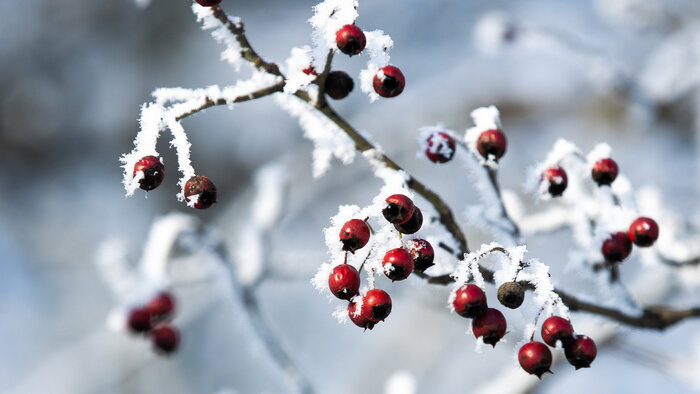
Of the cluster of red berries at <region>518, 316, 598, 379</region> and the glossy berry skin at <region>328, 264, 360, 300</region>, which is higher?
the glossy berry skin at <region>328, 264, 360, 300</region>

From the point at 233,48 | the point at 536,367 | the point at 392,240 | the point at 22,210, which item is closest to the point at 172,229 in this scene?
the point at 233,48

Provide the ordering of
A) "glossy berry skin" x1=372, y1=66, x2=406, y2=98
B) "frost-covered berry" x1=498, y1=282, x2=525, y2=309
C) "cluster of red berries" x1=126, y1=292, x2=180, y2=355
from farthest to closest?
"cluster of red berries" x1=126, y1=292, x2=180, y2=355 → "glossy berry skin" x1=372, y1=66, x2=406, y2=98 → "frost-covered berry" x1=498, y1=282, x2=525, y2=309

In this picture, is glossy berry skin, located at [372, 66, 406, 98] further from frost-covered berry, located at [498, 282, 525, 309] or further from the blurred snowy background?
the blurred snowy background

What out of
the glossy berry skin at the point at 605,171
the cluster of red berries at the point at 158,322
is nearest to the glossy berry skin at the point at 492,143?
the glossy berry skin at the point at 605,171

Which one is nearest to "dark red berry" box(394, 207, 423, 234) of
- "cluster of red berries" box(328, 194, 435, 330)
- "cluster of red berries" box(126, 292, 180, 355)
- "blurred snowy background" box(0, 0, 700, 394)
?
"cluster of red berries" box(328, 194, 435, 330)

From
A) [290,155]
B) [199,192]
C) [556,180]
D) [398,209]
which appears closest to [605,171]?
[556,180]

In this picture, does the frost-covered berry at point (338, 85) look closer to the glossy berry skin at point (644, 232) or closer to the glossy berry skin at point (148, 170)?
the glossy berry skin at point (148, 170)

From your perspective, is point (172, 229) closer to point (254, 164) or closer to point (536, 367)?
point (536, 367)
